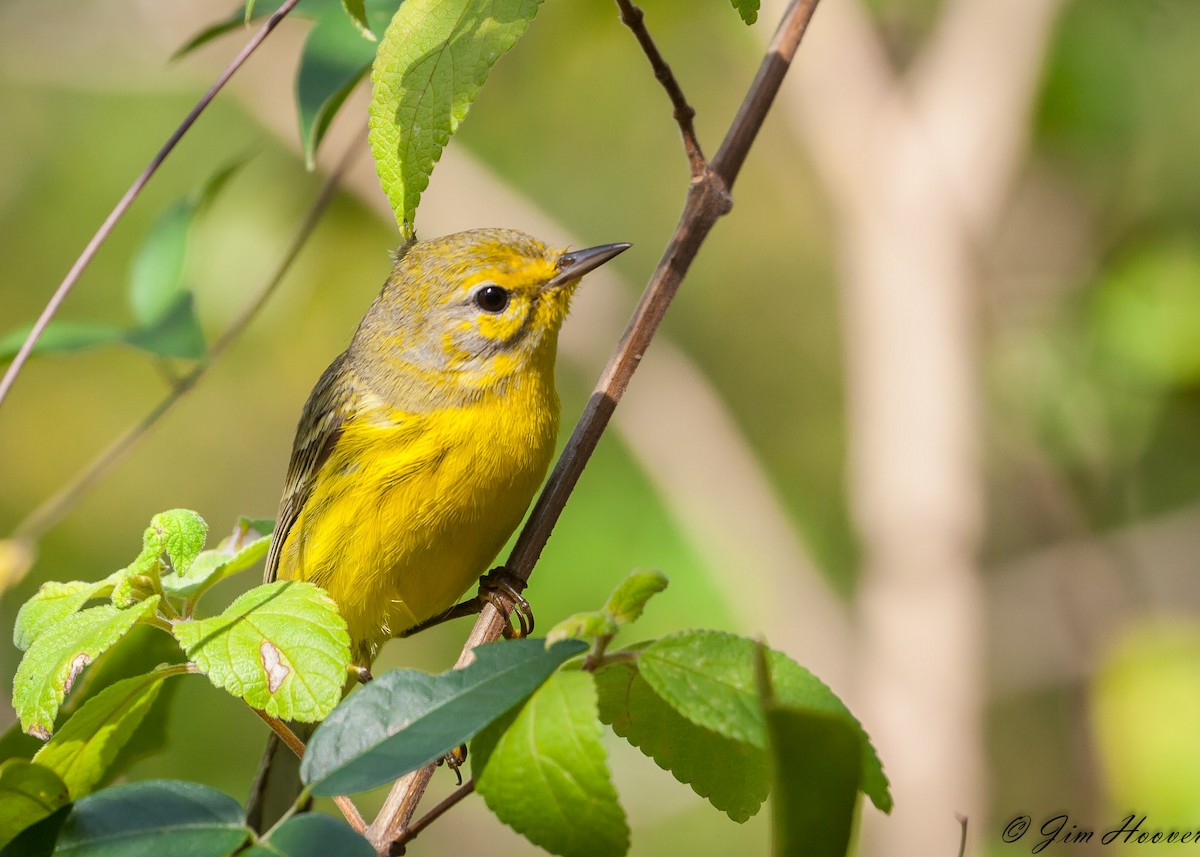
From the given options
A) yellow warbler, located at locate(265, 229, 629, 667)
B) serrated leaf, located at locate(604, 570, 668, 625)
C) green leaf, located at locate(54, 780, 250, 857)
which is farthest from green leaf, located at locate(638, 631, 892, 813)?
yellow warbler, located at locate(265, 229, 629, 667)

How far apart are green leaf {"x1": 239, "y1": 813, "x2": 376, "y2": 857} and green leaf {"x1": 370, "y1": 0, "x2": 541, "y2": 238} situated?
30.4 inches

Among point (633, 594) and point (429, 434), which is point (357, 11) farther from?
point (429, 434)

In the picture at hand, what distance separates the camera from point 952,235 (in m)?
5.36

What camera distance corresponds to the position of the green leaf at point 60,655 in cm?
154

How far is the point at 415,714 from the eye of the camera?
136 cm

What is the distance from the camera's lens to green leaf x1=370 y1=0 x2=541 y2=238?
59.9 inches

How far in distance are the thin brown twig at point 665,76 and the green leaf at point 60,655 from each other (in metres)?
1.18

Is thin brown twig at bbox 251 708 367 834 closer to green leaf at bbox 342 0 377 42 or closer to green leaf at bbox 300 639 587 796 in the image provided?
green leaf at bbox 300 639 587 796

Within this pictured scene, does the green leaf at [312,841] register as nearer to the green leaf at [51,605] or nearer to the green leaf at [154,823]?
the green leaf at [154,823]

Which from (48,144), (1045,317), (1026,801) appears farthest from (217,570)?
(48,144)

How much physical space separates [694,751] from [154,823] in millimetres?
697
